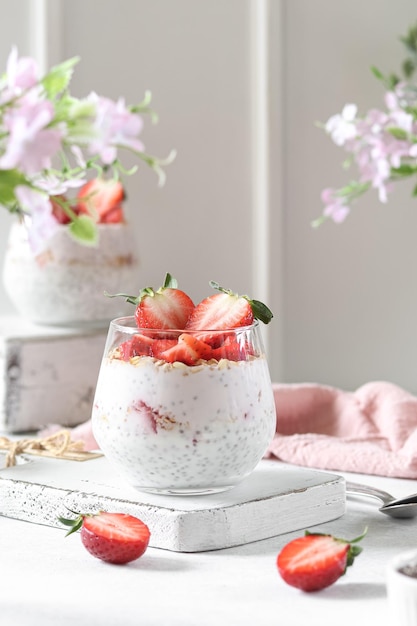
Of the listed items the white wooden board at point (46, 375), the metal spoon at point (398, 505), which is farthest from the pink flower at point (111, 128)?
the white wooden board at point (46, 375)

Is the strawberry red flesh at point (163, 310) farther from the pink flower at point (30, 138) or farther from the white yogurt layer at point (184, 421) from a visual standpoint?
the pink flower at point (30, 138)

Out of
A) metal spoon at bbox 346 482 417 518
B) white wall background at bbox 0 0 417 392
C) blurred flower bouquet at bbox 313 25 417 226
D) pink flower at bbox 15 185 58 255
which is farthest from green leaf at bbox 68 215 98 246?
white wall background at bbox 0 0 417 392

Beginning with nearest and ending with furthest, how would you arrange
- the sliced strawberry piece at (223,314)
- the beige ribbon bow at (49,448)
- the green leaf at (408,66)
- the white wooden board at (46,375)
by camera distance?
the sliced strawberry piece at (223,314)
the beige ribbon bow at (49,448)
the white wooden board at (46,375)
the green leaf at (408,66)

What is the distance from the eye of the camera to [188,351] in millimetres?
975

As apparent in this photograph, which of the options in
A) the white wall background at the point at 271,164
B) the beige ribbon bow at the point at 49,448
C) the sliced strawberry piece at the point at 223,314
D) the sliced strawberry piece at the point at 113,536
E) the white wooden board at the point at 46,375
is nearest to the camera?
the sliced strawberry piece at the point at 113,536

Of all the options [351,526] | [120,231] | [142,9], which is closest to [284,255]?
[142,9]

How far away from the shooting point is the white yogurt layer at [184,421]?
0.97m

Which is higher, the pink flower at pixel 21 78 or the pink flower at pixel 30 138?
the pink flower at pixel 21 78

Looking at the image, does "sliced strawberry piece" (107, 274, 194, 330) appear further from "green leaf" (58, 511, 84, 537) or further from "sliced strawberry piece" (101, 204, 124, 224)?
"sliced strawberry piece" (101, 204, 124, 224)

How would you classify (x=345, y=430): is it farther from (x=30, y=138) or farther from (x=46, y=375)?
(x=30, y=138)

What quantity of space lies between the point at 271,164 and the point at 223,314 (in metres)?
1.44

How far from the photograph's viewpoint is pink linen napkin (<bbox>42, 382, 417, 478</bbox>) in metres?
1.30

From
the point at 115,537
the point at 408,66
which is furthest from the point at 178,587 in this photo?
the point at 408,66

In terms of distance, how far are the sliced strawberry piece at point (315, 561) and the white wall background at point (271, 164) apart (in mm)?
1237
